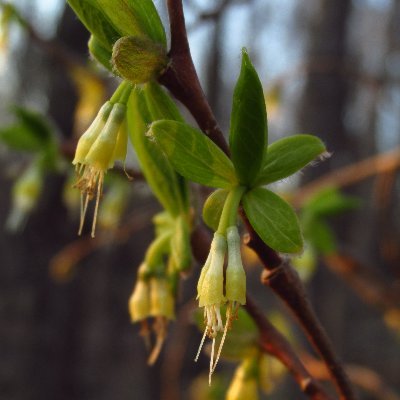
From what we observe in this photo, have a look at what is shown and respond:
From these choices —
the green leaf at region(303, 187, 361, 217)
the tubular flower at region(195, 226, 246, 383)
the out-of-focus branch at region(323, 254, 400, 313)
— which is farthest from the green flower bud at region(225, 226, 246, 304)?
the out-of-focus branch at region(323, 254, 400, 313)

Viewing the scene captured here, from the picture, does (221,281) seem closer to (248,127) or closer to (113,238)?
(248,127)

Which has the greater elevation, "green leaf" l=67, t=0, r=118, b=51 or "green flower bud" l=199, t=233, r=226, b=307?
"green leaf" l=67, t=0, r=118, b=51

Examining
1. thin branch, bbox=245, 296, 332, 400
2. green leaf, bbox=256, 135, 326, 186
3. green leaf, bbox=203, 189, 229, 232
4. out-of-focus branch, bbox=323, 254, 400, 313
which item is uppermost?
out-of-focus branch, bbox=323, 254, 400, 313

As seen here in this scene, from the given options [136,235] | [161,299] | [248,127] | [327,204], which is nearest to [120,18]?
[248,127]

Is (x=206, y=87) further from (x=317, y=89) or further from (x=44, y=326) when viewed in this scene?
(x=44, y=326)

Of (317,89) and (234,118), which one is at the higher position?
(317,89)

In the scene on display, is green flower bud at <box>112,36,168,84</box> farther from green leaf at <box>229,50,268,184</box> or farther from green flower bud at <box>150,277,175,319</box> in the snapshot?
green flower bud at <box>150,277,175,319</box>

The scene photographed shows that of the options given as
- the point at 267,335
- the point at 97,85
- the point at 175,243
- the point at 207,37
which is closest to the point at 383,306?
the point at 97,85
